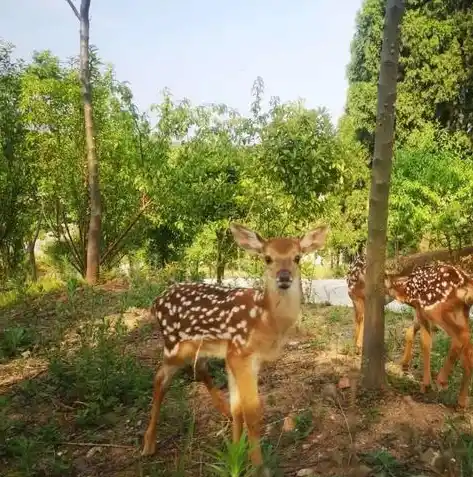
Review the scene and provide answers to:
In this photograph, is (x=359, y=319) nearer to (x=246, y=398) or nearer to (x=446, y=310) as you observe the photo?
(x=446, y=310)

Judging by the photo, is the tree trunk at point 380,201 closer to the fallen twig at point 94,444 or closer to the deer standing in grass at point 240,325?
the deer standing in grass at point 240,325

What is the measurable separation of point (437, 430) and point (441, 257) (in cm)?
1793

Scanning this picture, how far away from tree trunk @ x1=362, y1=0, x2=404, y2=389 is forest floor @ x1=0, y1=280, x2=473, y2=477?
1.00 feet

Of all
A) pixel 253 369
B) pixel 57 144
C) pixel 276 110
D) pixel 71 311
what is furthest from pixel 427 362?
pixel 57 144

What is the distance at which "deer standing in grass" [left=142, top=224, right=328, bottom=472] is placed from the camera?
438cm

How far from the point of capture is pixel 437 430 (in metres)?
4.47

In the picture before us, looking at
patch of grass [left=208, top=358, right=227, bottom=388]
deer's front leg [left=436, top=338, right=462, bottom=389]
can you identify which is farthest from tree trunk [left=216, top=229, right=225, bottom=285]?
deer's front leg [left=436, top=338, right=462, bottom=389]

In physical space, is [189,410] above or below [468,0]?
below

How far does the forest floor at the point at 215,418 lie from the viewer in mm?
4062

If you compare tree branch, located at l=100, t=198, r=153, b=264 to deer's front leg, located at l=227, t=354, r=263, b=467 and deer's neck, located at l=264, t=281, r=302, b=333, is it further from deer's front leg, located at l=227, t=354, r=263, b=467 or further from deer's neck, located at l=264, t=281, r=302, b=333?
deer's neck, located at l=264, t=281, r=302, b=333

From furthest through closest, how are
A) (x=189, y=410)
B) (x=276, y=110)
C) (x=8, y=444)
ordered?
(x=276, y=110) → (x=189, y=410) → (x=8, y=444)

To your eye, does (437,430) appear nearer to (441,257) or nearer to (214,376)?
(214,376)

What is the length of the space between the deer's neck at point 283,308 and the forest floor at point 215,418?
0.59 meters

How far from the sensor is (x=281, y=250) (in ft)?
14.8
